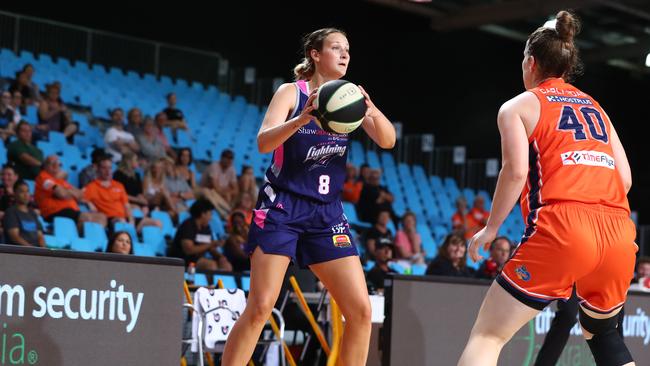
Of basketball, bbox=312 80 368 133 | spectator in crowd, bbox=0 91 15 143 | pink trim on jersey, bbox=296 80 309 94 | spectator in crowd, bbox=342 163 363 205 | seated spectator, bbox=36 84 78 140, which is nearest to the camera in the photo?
basketball, bbox=312 80 368 133

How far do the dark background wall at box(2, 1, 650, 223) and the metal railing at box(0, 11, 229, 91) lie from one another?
34.0 inches

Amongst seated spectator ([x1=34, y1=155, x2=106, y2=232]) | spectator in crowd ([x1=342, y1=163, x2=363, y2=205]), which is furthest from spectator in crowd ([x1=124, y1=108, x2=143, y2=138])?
spectator in crowd ([x1=342, y1=163, x2=363, y2=205])

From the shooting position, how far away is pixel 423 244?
13.3m

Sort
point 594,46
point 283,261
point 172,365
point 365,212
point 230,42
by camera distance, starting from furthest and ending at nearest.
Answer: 1. point 594,46
2. point 230,42
3. point 365,212
4. point 172,365
5. point 283,261

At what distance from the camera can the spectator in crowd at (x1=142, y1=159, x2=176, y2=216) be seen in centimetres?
1097

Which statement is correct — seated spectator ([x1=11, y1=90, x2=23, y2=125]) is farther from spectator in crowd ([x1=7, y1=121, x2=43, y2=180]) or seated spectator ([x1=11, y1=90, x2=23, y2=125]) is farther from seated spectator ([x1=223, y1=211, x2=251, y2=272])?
seated spectator ([x1=223, y1=211, x2=251, y2=272])

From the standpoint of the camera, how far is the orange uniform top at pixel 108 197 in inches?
403

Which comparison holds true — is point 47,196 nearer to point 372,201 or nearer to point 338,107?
point 372,201

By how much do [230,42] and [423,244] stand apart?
5.89 m

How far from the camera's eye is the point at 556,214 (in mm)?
3871

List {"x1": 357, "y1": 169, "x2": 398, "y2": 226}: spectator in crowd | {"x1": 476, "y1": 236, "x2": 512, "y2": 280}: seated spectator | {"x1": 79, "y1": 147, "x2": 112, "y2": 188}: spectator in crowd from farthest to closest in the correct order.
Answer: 1. {"x1": 357, "y1": 169, "x2": 398, "y2": 226}: spectator in crowd
2. {"x1": 79, "y1": 147, "x2": 112, "y2": 188}: spectator in crowd
3. {"x1": 476, "y1": 236, "x2": 512, "y2": 280}: seated spectator

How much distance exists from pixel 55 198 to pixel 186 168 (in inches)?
90.9

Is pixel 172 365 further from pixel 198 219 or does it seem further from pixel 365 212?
pixel 365 212

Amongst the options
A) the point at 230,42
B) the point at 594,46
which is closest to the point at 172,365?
the point at 230,42
